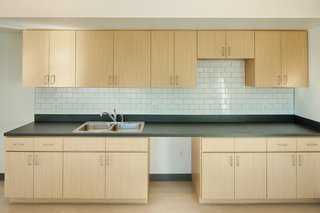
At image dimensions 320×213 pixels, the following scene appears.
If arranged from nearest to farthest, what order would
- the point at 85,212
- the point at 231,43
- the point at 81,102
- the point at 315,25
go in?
the point at 85,212
the point at 315,25
the point at 231,43
the point at 81,102

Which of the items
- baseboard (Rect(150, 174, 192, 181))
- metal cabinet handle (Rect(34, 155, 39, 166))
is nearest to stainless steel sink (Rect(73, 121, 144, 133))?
metal cabinet handle (Rect(34, 155, 39, 166))

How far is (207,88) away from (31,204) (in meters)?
2.72

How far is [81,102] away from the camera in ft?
14.2

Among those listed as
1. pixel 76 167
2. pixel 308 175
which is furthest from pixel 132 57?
pixel 308 175

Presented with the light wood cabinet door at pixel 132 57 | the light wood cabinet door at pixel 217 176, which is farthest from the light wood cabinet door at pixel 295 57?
the light wood cabinet door at pixel 132 57

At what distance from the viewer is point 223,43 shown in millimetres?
3895

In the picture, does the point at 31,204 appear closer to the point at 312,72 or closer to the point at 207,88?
the point at 207,88

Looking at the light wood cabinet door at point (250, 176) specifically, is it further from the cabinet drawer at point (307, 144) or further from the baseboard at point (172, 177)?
the baseboard at point (172, 177)

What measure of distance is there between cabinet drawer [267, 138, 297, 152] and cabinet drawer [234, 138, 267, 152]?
0.06 m

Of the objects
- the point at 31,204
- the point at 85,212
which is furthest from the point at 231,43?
the point at 31,204

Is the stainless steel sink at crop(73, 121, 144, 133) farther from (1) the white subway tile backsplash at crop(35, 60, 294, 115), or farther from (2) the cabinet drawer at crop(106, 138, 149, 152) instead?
(2) the cabinet drawer at crop(106, 138, 149, 152)

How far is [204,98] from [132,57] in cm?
120

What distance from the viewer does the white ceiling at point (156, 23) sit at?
10.9 feet

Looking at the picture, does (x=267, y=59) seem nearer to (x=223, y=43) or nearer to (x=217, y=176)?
(x=223, y=43)
